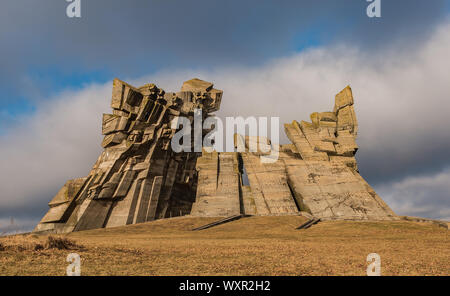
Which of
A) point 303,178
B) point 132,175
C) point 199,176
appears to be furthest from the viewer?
point 199,176

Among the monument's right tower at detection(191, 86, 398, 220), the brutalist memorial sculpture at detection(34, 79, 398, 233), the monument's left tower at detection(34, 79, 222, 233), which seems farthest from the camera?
the monument's right tower at detection(191, 86, 398, 220)

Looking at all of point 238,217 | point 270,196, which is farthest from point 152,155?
point 270,196

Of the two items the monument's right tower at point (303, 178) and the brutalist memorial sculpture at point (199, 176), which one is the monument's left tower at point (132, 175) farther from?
the monument's right tower at point (303, 178)

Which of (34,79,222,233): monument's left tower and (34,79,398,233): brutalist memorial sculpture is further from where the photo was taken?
(34,79,398,233): brutalist memorial sculpture

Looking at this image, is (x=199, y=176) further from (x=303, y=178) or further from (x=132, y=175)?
(x=303, y=178)

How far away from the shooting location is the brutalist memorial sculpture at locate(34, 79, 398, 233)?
28.6 meters

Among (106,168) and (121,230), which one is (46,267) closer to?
(121,230)

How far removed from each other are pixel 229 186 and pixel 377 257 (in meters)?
23.9

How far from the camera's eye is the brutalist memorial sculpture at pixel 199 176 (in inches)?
1126

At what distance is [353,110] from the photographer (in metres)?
35.9

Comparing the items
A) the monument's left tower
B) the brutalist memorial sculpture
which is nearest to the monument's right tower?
→ the brutalist memorial sculpture

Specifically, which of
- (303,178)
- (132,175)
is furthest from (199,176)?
(303,178)

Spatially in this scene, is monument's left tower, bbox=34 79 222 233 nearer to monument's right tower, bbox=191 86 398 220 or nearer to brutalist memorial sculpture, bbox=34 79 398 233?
brutalist memorial sculpture, bbox=34 79 398 233

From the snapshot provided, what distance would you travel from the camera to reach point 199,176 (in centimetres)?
3381
